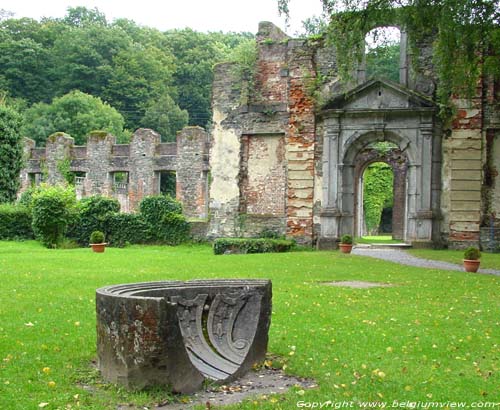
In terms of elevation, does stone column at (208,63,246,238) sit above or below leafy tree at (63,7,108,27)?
below

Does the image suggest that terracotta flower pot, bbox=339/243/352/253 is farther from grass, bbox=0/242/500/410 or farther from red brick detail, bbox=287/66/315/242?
grass, bbox=0/242/500/410

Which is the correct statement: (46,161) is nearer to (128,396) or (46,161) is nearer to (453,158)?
(453,158)

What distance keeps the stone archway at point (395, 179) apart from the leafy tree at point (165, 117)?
25.8 metres

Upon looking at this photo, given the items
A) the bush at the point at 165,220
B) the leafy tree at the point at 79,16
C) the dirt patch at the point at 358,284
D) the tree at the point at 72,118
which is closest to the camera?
the dirt patch at the point at 358,284

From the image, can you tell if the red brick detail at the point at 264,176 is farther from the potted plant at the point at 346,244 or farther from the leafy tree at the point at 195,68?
the leafy tree at the point at 195,68

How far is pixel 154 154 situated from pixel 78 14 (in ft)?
123

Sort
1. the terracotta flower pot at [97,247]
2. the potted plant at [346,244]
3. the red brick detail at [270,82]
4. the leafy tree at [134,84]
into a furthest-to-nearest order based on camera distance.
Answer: the leafy tree at [134,84]
the red brick detail at [270,82]
the terracotta flower pot at [97,247]
the potted plant at [346,244]

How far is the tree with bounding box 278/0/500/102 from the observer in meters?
14.7

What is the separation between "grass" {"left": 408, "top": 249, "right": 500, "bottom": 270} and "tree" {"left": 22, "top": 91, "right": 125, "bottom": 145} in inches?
1374

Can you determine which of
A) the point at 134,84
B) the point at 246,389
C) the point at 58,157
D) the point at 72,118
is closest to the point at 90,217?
the point at 58,157

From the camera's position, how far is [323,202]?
22469 mm

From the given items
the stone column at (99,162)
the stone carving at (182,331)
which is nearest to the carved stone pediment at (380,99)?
the stone carving at (182,331)

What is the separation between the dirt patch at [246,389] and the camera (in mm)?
5430

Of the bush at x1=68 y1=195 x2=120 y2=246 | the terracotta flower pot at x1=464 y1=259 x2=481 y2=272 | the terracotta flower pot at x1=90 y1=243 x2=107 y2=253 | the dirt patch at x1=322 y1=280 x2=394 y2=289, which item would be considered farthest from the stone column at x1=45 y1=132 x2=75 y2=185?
the dirt patch at x1=322 y1=280 x2=394 y2=289
